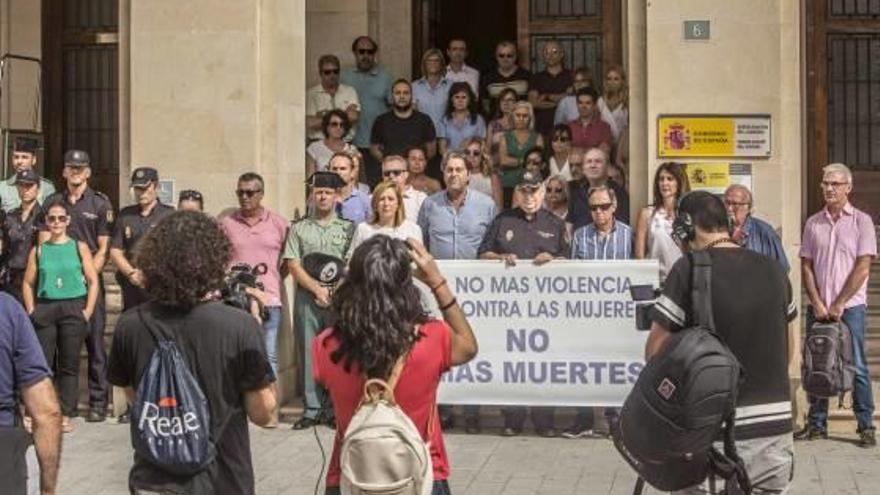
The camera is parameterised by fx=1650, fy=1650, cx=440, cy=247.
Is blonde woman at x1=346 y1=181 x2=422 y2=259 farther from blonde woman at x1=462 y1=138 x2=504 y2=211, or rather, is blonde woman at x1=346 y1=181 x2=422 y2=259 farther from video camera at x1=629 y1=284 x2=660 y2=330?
video camera at x1=629 y1=284 x2=660 y2=330

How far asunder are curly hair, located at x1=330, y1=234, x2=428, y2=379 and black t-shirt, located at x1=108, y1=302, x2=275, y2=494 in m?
0.32

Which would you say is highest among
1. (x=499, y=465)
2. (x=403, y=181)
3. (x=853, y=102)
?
(x=853, y=102)

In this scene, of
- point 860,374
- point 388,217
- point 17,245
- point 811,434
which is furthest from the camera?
point 17,245

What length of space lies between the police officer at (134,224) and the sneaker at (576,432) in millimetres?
3347

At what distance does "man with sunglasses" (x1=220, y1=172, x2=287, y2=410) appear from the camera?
12.5m

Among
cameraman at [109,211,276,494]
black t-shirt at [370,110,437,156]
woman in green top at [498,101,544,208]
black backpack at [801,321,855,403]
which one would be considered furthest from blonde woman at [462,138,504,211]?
cameraman at [109,211,276,494]

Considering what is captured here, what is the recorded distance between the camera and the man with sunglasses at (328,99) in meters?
15.2

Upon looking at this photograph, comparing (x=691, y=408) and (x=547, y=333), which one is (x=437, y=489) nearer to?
(x=691, y=408)

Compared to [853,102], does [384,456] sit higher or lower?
lower

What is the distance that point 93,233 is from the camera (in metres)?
12.9

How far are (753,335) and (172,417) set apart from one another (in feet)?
7.97

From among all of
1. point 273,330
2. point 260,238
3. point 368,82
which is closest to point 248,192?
point 260,238

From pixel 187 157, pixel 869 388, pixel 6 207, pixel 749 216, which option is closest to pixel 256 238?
pixel 187 157

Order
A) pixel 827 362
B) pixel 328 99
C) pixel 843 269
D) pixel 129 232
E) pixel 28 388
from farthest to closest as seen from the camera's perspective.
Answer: pixel 328 99, pixel 129 232, pixel 843 269, pixel 827 362, pixel 28 388
